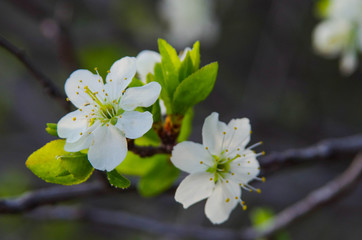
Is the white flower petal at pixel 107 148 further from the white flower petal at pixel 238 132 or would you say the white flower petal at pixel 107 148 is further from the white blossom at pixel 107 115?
the white flower petal at pixel 238 132

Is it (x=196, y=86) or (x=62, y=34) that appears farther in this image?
(x=62, y=34)

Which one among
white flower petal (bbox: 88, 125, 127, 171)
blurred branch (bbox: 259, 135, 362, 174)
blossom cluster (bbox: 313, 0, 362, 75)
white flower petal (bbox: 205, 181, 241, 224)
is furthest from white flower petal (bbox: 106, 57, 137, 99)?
blossom cluster (bbox: 313, 0, 362, 75)

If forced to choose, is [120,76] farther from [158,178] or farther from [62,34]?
[62,34]

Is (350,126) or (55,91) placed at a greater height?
(55,91)

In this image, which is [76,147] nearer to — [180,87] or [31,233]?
[180,87]

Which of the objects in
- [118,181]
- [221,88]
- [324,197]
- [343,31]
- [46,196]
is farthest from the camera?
[221,88]

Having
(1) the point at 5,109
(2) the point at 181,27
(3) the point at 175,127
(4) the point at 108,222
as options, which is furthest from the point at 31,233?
(3) the point at 175,127

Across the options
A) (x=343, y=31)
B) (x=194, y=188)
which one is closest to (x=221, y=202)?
(x=194, y=188)
